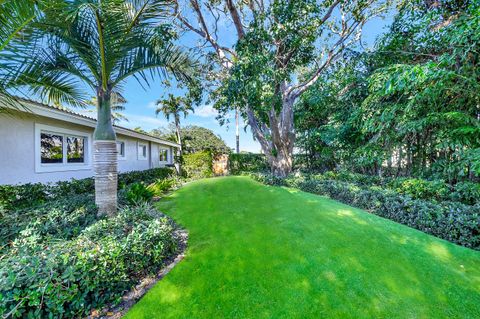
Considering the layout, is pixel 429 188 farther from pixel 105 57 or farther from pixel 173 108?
pixel 173 108

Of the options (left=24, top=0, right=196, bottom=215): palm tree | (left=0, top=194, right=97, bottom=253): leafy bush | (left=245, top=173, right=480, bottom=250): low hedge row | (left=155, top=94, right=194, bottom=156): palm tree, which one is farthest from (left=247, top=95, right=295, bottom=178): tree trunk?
(left=155, top=94, right=194, bottom=156): palm tree

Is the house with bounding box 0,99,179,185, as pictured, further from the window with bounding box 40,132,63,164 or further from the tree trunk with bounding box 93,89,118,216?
the tree trunk with bounding box 93,89,118,216

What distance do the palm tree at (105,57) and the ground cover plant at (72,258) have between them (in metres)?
0.96

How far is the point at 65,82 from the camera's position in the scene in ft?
15.6

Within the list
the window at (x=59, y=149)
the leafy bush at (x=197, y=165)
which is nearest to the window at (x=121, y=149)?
the window at (x=59, y=149)

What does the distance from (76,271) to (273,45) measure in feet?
30.1

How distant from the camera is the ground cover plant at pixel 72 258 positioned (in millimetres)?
2066

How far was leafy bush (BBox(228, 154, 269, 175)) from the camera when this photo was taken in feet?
58.0

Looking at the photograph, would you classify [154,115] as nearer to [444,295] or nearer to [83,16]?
[83,16]

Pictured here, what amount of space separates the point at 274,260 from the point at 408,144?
765 cm

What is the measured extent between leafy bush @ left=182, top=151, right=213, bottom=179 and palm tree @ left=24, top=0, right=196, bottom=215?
1104 centimetres

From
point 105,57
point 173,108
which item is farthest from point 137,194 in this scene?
point 173,108

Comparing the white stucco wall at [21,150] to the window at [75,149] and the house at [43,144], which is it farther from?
the window at [75,149]

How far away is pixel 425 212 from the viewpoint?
476 cm
